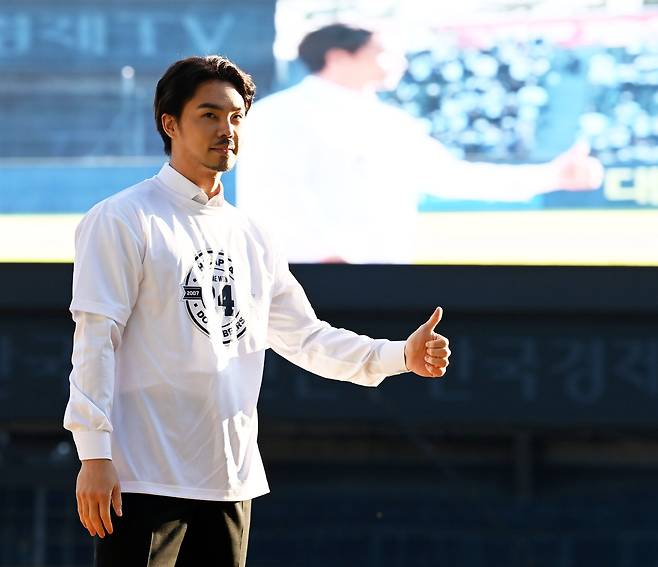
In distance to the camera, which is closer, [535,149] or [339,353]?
[339,353]

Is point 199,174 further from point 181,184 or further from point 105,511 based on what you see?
point 105,511

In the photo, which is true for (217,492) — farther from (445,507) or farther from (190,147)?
(445,507)

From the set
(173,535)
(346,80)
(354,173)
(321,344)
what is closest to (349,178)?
(354,173)

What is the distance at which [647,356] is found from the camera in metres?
5.07

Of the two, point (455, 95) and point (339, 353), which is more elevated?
point (455, 95)

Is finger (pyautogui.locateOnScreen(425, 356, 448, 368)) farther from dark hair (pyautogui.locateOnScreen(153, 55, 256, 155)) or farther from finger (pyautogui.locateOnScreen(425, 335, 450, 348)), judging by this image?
dark hair (pyautogui.locateOnScreen(153, 55, 256, 155))

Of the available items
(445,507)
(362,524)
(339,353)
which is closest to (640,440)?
(445,507)

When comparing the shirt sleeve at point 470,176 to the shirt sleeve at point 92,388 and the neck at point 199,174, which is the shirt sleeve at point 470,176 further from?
the shirt sleeve at point 92,388

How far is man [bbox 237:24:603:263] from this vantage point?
16.0 feet

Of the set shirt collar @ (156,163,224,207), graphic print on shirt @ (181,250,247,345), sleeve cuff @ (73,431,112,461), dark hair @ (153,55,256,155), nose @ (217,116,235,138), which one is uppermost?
dark hair @ (153,55,256,155)

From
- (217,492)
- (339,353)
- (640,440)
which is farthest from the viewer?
(640,440)

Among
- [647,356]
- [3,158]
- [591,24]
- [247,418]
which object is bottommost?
[247,418]

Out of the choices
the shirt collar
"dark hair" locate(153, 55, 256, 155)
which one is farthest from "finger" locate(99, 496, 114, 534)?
"dark hair" locate(153, 55, 256, 155)

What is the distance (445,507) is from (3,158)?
2521mm
